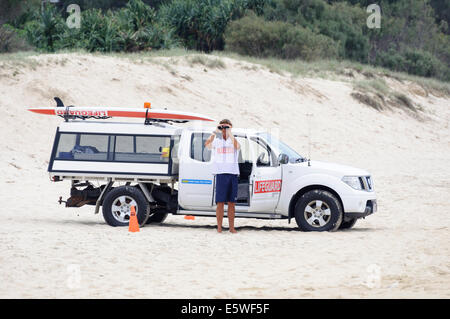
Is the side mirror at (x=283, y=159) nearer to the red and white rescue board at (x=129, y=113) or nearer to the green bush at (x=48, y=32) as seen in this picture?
the red and white rescue board at (x=129, y=113)

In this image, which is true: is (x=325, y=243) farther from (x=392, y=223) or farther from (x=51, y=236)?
(x=51, y=236)

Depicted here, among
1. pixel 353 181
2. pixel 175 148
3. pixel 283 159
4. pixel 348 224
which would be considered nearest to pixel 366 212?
pixel 353 181

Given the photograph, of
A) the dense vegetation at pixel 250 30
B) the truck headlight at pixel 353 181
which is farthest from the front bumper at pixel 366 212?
the dense vegetation at pixel 250 30

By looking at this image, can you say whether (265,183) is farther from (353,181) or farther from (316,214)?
(353,181)

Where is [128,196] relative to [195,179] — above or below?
below

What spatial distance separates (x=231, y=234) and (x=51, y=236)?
9.24 ft

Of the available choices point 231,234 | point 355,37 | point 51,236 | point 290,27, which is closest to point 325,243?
point 231,234

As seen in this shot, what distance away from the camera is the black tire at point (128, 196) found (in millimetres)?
13430

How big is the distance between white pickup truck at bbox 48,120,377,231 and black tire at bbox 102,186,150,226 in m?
0.02

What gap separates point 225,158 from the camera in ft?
41.8

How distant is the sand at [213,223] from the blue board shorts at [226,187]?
611mm

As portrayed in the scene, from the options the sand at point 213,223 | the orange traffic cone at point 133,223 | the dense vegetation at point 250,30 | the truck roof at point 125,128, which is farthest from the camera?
the dense vegetation at point 250,30

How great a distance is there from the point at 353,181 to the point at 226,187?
2123mm

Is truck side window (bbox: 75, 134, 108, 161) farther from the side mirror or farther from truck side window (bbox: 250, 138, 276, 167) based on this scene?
the side mirror
